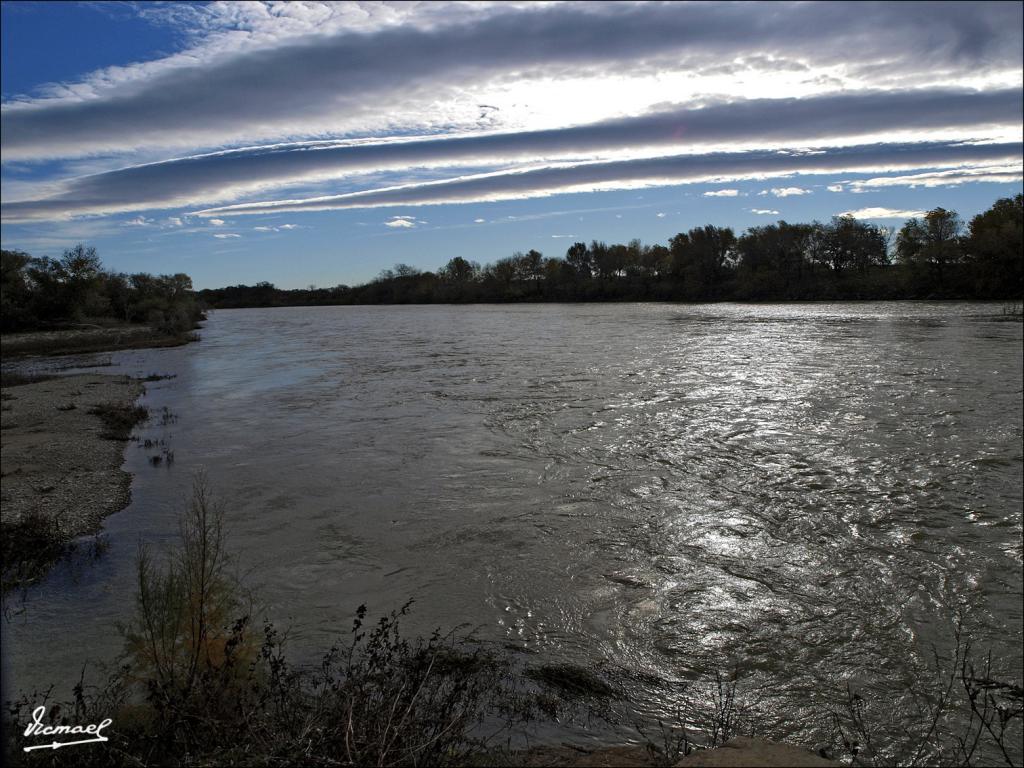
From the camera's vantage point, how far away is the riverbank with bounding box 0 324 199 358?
45.8m

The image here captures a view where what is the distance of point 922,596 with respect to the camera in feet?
25.6

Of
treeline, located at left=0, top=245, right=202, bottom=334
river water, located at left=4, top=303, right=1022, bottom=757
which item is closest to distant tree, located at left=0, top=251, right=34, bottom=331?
treeline, located at left=0, top=245, right=202, bottom=334

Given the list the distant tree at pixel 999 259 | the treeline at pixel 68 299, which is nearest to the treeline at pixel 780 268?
the distant tree at pixel 999 259

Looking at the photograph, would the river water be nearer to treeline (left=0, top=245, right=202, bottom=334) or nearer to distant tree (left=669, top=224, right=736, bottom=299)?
treeline (left=0, top=245, right=202, bottom=334)

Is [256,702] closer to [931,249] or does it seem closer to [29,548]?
[29,548]

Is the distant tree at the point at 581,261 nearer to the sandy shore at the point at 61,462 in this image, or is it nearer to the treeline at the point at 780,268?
the treeline at the point at 780,268

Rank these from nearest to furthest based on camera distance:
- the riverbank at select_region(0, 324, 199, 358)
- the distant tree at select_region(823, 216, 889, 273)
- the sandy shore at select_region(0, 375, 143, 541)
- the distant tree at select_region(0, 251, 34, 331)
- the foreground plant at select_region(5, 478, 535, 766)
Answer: the foreground plant at select_region(5, 478, 535, 766), the sandy shore at select_region(0, 375, 143, 541), the riverbank at select_region(0, 324, 199, 358), the distant tree at select_region(0, 251, 34, 331), the distant tree at select_region(823, 216, 889, 273)

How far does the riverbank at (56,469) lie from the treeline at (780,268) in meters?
74.9

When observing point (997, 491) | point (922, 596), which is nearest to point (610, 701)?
point (922, 596)

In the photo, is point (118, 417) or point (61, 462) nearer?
point (61, 462)

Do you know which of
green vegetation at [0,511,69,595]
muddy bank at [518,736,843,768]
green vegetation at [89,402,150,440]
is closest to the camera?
muddy bank at [518,736,843,768]

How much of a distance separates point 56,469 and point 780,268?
95.5m

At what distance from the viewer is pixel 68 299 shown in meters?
62.5

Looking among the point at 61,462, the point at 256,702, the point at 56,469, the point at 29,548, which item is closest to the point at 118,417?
the point at 61,462
